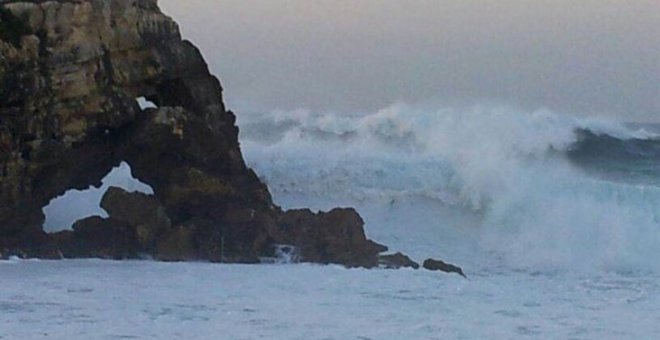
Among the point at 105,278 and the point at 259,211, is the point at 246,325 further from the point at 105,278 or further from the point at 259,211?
the point at 259,211

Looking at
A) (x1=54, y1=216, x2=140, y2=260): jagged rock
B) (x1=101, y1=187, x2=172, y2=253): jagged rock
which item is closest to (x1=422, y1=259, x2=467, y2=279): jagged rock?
(x1=101, y1=187, x2=172, y2=253): jagged rock

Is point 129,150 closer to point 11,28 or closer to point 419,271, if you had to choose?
point 11,28

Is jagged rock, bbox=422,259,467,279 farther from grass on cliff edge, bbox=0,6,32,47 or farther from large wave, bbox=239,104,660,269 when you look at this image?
grass on cliff edge, bbox=0,6,32,47

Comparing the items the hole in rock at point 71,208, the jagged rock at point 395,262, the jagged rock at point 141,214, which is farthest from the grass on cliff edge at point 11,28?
the jagged rock at point 395,262

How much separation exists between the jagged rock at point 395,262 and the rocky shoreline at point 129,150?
0.03 m

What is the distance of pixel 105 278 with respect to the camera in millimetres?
14805

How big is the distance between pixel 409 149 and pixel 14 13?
11.7 metres

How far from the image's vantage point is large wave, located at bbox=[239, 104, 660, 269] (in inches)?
774

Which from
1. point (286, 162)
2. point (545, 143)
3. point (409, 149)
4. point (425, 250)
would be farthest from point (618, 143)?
point (425, 250)

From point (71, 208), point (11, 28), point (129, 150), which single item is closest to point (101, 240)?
point (129, 150)

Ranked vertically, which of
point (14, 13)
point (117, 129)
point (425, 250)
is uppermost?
point (14, 13)

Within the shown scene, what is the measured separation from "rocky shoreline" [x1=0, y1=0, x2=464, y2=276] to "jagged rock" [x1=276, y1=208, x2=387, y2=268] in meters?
0.02

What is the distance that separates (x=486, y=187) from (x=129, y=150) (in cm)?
750

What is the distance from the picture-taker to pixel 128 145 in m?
17.5
